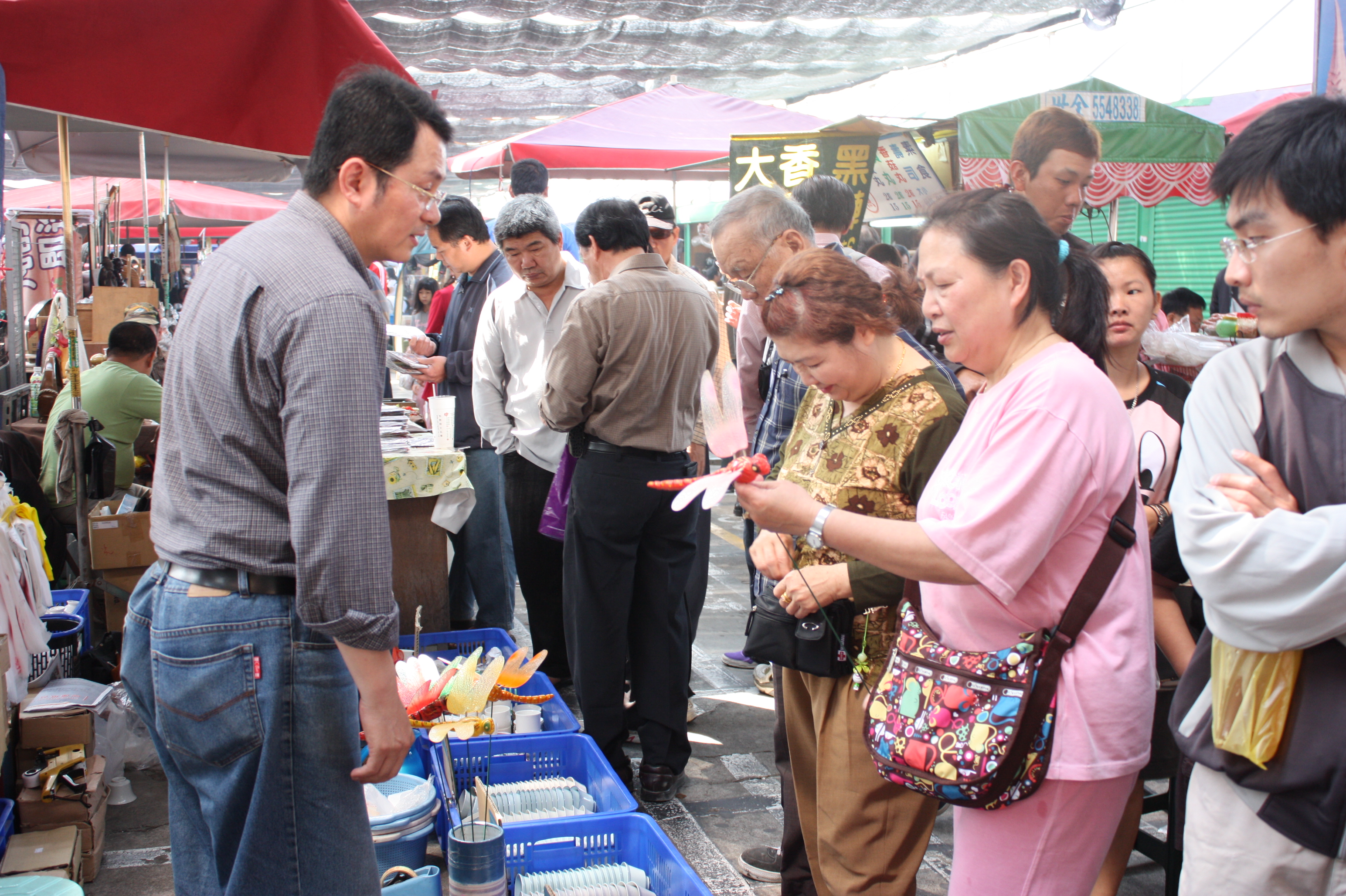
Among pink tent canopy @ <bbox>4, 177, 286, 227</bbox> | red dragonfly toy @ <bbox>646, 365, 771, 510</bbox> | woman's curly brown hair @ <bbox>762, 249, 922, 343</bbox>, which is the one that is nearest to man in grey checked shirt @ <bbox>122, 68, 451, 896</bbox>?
red dragonfly toy @ <bbox>646, 365, 771, 510</bbox>

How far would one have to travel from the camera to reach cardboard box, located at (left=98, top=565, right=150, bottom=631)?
4258 mm

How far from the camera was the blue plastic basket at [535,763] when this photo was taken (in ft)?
9.16

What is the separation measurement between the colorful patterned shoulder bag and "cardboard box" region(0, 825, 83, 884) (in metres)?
2.32

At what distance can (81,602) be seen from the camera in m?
4.01

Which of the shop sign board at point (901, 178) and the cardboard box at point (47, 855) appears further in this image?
the shop sign board at point (901, 178)

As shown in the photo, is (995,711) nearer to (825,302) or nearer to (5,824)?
(825,302)

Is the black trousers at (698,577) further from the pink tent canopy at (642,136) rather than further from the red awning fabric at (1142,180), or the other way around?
the pink tent canopy at (642,136)

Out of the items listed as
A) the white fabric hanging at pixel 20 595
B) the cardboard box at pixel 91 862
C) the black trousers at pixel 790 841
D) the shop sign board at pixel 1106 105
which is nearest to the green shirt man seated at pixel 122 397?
the white fabric hanging at pixel 20 595

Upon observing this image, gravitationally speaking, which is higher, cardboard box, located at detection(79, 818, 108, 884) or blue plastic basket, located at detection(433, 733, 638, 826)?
blue plastic basket, located at detection(433, 733, 638, 826)

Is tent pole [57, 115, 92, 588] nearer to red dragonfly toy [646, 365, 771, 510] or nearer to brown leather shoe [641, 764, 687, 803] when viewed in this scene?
brown leather shoe [641, 764, 687, 803]

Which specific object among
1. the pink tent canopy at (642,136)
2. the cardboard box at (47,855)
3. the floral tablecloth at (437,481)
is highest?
the pink tent canopy at (642,136)

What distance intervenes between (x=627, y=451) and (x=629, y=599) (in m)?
0.52

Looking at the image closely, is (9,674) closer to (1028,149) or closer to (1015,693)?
(1015,693)

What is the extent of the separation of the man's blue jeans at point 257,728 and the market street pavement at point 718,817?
45.5 inches
